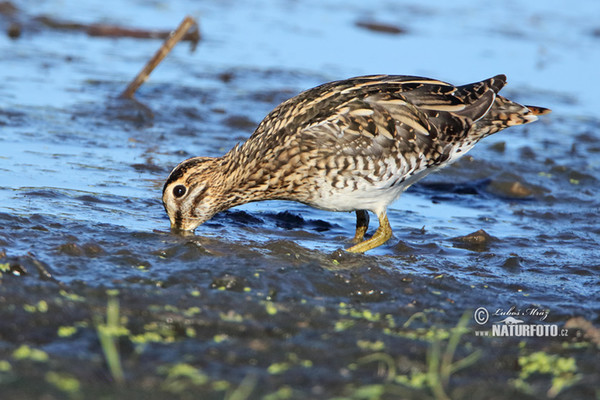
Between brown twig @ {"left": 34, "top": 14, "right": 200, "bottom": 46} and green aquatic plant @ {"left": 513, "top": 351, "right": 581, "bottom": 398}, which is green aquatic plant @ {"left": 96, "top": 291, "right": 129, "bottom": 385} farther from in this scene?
brown twig @ {"left": 34, "top": 14, "right": 200, "bottom": 46}

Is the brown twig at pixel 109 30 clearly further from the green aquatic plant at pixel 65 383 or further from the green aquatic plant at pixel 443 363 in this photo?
the green aquatic plant at pixel 65 383

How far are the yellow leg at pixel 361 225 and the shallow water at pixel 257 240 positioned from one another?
20 centimetres

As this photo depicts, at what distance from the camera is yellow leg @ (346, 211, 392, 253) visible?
7.35m

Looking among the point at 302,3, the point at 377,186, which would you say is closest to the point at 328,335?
the point at 377,186

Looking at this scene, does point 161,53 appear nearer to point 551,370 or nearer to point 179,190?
point 179,190

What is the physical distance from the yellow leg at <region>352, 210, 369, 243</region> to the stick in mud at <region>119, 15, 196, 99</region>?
3.86m

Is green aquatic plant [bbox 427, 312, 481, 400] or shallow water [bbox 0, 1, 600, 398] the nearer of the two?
green aquatic plant [bbox 427, 312, 481, 400]

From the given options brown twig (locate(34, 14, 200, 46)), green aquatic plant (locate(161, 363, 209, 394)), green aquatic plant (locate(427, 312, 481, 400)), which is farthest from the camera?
brown twig (locate(34, 14, 200, 46))

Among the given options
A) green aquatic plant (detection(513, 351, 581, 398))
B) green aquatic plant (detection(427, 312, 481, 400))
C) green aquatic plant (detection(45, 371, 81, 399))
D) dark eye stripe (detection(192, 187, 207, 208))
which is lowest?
green aquatic plant (detection(45, 371, 81, 399))

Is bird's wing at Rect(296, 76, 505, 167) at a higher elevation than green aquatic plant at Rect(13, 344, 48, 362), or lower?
higher

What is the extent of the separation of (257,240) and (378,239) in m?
1.04

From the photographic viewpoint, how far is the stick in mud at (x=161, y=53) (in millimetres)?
10672

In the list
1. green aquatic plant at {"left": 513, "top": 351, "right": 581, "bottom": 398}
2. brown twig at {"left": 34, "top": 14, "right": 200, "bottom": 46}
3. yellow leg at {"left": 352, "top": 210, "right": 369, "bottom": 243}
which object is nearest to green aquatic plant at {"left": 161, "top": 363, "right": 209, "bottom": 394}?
green aquatic plant at {"left": 513, "top": 351, "right": 581, "bottom": 398}

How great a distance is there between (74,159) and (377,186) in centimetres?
333
